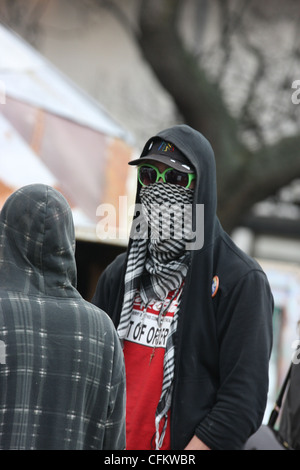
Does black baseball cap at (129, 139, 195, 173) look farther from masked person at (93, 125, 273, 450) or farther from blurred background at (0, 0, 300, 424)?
blurred background at (0, 0, 300, 424)

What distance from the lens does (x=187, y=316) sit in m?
2.44

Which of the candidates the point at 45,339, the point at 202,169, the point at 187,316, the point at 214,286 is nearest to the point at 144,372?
the point at 187,316

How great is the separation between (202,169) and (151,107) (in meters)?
11.3

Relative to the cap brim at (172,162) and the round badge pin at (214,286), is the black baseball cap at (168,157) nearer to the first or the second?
the cap brim at (172,162)

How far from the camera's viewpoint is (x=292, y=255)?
574 inches

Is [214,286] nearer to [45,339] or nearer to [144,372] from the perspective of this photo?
[144,372]

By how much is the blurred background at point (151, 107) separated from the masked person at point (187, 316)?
2.41 metres

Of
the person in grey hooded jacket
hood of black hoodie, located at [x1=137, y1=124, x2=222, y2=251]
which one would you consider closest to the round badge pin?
hood of black hoodie, located at [x1=137, y1=124, x2=222, y2=251]

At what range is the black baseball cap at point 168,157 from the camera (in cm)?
254

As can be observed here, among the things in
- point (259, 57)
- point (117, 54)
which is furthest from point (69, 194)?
point (117, 54)

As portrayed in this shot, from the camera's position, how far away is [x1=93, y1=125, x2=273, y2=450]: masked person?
2.32 metres

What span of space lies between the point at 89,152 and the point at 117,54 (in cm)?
811

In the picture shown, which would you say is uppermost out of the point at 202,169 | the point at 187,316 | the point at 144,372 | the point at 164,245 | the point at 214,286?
the point at 202,169

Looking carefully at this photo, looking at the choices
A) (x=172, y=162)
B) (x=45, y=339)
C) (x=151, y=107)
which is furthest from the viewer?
(x=151, y=107)
